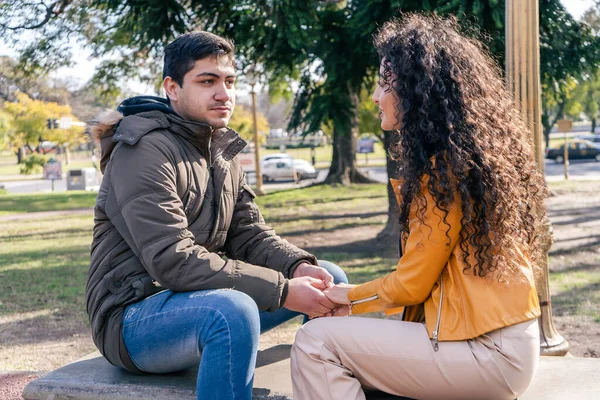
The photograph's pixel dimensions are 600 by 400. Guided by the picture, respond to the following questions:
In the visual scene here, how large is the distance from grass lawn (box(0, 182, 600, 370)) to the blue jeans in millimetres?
2801

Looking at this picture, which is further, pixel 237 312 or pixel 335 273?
pixel 335 273

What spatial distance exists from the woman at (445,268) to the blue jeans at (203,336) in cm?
20

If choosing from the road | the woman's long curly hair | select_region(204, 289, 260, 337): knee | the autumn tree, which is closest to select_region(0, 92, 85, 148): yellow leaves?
the autumn tree

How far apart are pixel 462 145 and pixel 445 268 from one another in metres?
0.44

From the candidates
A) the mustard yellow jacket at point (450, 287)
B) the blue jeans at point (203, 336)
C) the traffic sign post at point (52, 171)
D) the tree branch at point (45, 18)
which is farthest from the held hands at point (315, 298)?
the traffic sign post at point (52, 171)

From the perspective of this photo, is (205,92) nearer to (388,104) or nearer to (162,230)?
(162,230)

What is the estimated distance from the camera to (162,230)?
8.76 feet

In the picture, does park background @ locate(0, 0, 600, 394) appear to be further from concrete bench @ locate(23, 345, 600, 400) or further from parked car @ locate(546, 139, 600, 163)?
parked car @ locate(546, 139, 600, 163)

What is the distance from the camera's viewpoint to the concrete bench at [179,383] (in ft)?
9.29

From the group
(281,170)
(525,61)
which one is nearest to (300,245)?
(525,61)

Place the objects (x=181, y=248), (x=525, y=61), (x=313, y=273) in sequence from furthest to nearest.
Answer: (x=525, y=61)
(x=313, y=273)
(x=181, y=248)

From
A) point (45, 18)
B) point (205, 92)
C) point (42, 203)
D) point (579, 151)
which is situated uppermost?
point (45, 18)

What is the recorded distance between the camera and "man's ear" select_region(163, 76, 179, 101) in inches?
120

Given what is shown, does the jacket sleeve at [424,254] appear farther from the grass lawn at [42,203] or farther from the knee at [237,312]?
the grass lawn at [42,203]
